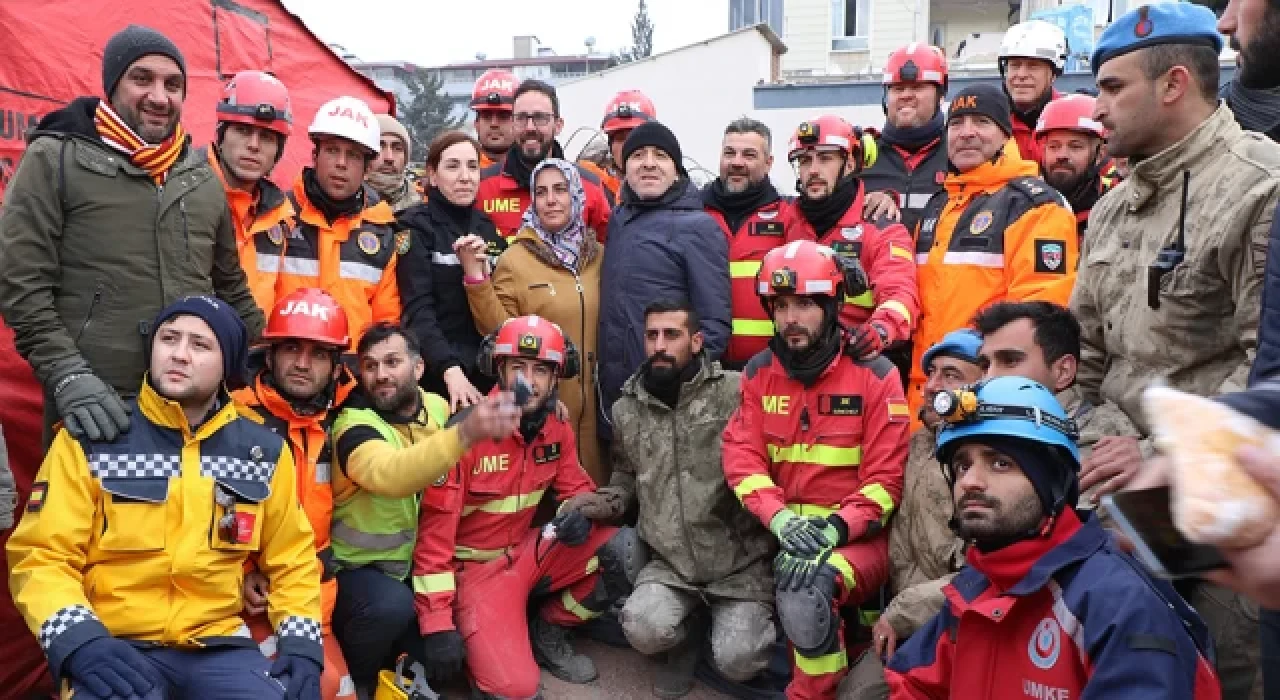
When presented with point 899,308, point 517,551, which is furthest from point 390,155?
point 899,308

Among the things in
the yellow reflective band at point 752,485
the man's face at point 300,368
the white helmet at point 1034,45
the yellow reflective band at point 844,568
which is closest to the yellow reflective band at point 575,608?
the yellow reflective band at point 752,485

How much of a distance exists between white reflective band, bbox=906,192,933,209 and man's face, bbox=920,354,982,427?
1831 millimetres

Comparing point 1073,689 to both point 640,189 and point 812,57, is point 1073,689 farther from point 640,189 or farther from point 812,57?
point 812,57

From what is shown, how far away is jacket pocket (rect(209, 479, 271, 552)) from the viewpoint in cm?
339

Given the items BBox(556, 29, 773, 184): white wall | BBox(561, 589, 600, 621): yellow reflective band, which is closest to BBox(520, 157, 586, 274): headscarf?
BBox(561, 589, 600, 621): yellow reflective band

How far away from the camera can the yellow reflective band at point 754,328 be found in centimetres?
530

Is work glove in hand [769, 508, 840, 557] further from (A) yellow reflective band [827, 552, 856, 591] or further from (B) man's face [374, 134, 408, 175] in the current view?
(B) man's face [374, 134, 408, 175]

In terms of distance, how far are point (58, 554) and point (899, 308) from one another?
12.1 ft

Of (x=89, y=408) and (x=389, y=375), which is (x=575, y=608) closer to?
(x=389, y=375)

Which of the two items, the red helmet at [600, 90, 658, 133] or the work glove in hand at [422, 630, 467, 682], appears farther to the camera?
the red helmet at [600, 90, 658, 133]

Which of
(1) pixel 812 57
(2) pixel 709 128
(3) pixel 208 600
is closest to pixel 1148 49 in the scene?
(3) pixel 208 600

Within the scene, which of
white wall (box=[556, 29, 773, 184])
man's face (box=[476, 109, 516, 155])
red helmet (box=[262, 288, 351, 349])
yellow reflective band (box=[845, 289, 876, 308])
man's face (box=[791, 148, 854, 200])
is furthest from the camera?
white wall (box=[556, 29, 773, 184])

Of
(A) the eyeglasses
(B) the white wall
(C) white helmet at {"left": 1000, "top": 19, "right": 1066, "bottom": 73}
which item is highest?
(B) the white wall

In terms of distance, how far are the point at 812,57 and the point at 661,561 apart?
75.9 ft
